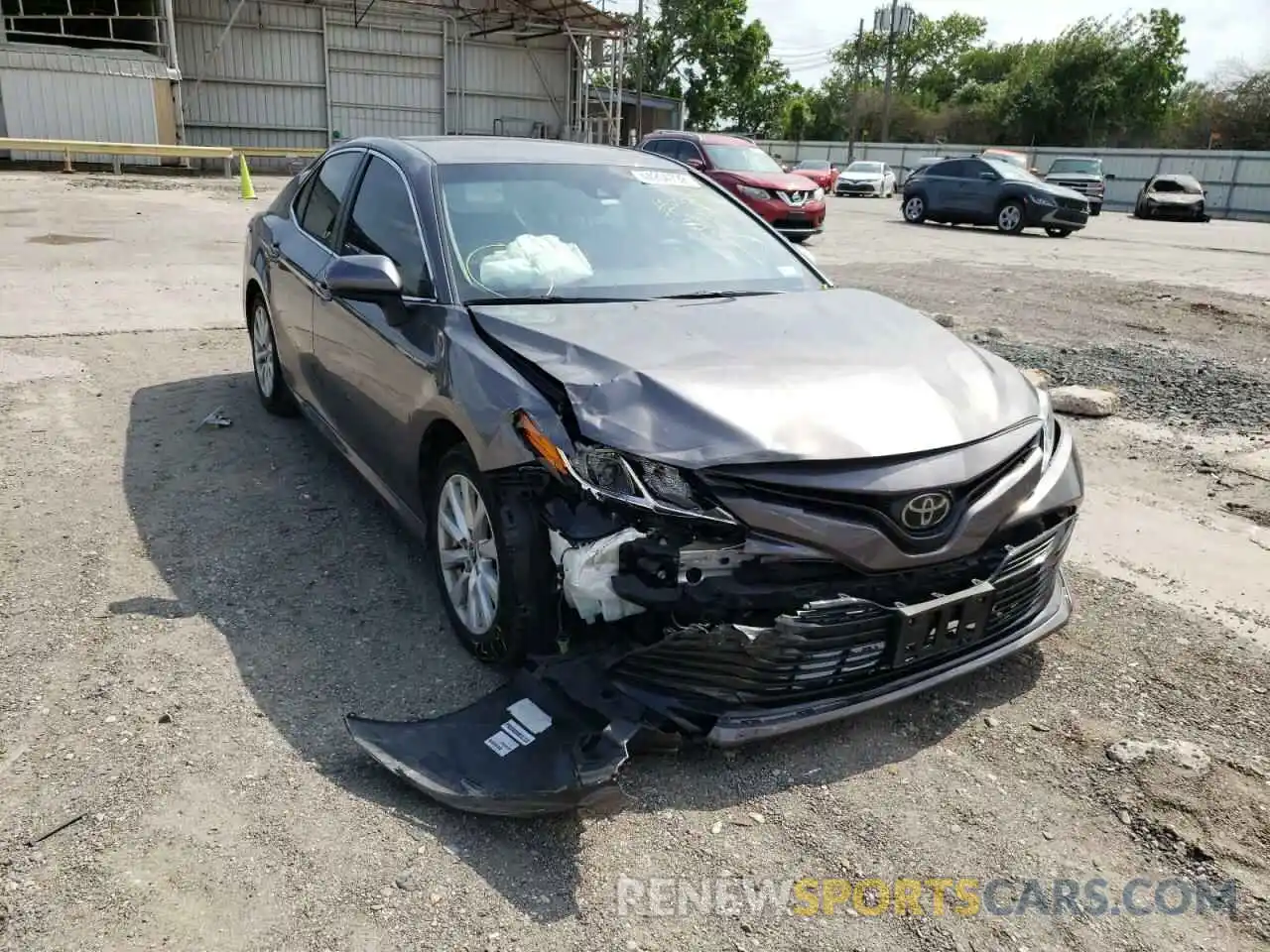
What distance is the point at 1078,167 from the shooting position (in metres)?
31.2

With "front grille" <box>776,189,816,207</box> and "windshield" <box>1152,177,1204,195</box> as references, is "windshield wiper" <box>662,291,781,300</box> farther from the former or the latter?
"windshield" <box>1152,177,1204,195</box>

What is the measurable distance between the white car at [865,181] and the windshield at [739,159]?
17686mm

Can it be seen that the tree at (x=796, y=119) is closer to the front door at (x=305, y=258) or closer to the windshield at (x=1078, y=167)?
the windshield at (x=1078, y=167)

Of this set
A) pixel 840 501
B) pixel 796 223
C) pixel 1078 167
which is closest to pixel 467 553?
pixel 840 501

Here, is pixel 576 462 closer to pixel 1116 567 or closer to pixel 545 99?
pixel 1116 567

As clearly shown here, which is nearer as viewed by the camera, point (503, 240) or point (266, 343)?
point (503, 240)

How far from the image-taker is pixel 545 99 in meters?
34.0

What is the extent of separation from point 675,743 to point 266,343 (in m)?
4.10

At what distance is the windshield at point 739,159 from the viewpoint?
17344 millimetres

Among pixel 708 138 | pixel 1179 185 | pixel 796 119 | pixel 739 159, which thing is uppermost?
pixel 796 119

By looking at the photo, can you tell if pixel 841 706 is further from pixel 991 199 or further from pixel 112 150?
pixel 112 150

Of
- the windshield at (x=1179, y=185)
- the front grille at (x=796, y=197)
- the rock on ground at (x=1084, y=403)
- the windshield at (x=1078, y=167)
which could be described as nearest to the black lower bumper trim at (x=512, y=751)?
the rock on ground at (x=1084, y=403)

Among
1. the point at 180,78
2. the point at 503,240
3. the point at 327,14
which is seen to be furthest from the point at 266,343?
the point at 327,14

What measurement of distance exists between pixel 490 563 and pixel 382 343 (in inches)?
44.4
